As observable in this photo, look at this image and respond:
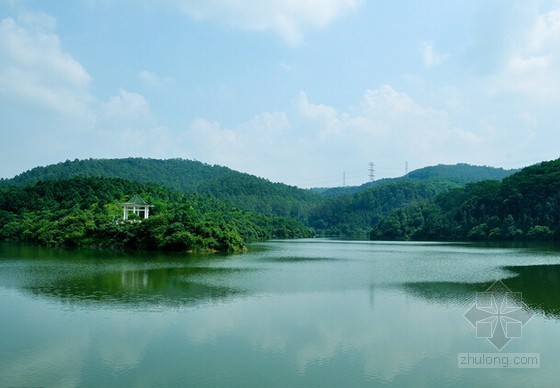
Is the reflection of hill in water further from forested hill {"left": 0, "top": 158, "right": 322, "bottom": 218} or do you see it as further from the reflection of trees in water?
forested hill {"left": 0, "top": 158, "right": 322, "bottom": 218}

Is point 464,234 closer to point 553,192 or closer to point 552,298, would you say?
point 553,192

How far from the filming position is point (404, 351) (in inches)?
490

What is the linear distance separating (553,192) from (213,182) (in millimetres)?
98103

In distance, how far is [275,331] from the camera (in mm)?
14320

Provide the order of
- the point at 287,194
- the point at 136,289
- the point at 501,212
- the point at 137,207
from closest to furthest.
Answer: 1. the point at 136,289
2. the point at 137,207
3. the point at 501,212
4. the point at 287,194

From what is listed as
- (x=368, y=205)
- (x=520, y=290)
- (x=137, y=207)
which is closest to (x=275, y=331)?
(x=520, y=290)

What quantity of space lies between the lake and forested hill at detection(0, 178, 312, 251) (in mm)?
20965

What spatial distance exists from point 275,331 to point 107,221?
42889 millimetres

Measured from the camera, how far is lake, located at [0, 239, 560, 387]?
35.2 ft

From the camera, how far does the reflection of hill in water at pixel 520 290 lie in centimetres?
1837

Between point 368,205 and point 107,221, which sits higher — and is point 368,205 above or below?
above

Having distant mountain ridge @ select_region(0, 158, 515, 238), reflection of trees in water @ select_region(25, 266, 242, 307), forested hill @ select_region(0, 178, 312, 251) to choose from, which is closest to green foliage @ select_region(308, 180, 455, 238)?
distant mountain ridge @ select_region(0, 158, 515, 238)

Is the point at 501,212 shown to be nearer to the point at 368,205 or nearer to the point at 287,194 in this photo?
the point at 368,205

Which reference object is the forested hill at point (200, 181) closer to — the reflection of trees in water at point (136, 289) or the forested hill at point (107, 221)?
the forested hill at point (107, 221)
